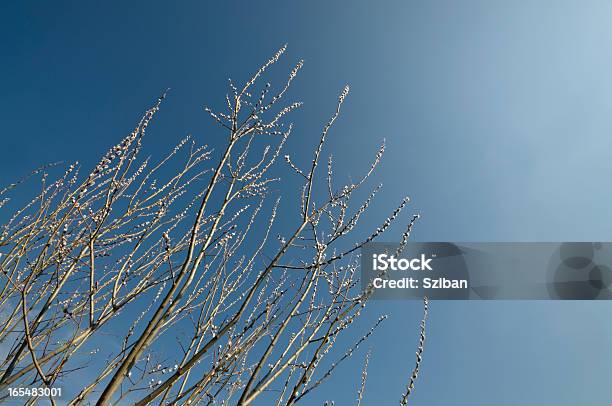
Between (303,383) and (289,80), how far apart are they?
147 centimetres

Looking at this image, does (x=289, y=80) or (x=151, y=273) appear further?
(x=151, y=273)

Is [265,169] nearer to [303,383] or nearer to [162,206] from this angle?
[162,206]

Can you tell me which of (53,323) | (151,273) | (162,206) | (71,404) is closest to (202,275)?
(151,273)

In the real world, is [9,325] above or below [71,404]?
above

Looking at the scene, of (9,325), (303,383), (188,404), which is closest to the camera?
(303,383)

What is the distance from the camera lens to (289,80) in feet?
7.78

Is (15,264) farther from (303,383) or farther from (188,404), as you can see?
(303,383)

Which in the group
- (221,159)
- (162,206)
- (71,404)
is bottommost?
(71,404)

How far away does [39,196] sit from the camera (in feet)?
9.81

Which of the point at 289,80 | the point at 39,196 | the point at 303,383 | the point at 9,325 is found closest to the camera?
the point at 303,383

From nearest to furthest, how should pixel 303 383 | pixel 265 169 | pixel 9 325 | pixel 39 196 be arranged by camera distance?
pixel 303 383 < pixel 265 169 < pixel 9 325 < pixel 39 196

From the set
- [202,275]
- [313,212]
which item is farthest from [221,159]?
[202,275]

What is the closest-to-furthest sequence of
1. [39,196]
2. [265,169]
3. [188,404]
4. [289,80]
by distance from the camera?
[188,404] < [289,80] < [265,169] < [39,196]

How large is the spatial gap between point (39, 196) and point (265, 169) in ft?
5.21
